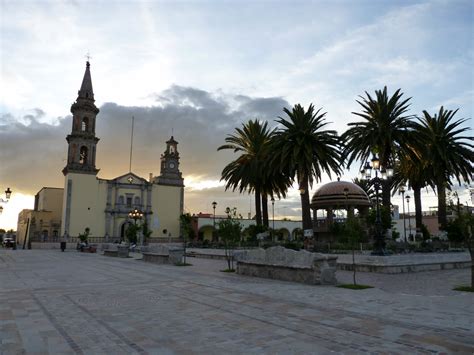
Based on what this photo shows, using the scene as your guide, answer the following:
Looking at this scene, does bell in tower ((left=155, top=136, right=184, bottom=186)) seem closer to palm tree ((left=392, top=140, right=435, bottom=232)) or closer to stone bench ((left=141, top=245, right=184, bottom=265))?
palm tree ((left=392, top=140, right=435, bottom=232))

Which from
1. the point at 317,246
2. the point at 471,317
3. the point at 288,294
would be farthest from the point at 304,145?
the point at 471,317

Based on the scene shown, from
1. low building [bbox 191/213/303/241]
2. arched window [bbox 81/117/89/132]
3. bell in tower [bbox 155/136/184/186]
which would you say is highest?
arched window [bbox 81/117/89/132]

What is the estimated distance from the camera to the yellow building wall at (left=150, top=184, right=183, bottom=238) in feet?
236

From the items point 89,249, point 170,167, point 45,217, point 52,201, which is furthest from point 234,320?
point 52,201

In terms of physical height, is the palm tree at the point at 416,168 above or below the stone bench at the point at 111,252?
above

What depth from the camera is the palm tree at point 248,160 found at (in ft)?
124

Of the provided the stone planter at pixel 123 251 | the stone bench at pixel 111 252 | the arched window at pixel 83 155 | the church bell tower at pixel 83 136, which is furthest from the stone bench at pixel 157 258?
the arched window at pixel 83 155

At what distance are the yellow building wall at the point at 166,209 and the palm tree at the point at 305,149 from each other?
4363 cm

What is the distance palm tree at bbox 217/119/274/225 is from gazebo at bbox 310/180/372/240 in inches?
333

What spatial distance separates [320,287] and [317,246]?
14.1 meters

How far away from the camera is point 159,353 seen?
218 inches

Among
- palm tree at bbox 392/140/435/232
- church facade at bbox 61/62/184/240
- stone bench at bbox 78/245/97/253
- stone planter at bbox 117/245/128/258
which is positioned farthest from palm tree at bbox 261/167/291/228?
church facade at bbox 61/62/184/240

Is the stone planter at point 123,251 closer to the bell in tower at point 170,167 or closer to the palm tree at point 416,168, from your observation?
the palm tree at point 416,168

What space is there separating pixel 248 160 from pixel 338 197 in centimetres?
1107
